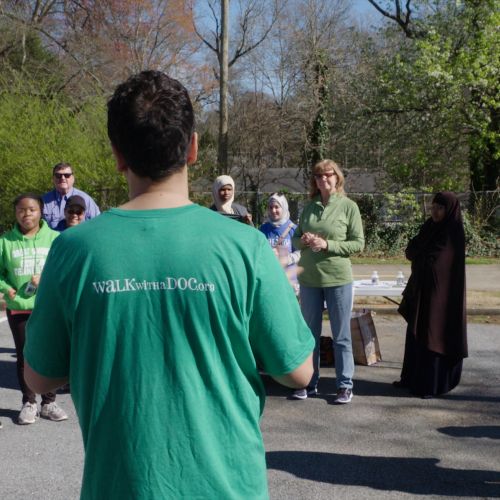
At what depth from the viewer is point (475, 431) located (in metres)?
5.53

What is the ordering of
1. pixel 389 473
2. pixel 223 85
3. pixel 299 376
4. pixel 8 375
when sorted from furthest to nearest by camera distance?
pixel 223 85, pixel 8 375, pixel 389 473, pixel 299 376

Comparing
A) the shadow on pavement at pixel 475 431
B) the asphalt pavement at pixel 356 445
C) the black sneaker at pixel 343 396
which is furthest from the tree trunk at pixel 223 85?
the shadow on pavement at pixel 475 431

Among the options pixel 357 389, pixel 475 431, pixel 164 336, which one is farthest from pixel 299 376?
pixel 357 389

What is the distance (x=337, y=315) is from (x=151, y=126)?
456cm

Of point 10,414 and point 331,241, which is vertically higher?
point 331,241

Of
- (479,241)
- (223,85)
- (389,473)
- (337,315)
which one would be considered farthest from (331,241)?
(479,241)

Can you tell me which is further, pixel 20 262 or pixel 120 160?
pixel 20 262

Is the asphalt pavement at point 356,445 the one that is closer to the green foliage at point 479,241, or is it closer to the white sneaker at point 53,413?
the white sneaker at point 53,413

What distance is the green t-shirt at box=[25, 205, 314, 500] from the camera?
1669 millimetres

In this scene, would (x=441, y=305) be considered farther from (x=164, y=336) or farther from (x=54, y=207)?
(x=164, y=336)

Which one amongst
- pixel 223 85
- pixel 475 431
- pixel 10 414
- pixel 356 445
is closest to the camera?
pixel 356 445

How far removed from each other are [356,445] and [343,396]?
1001 mm

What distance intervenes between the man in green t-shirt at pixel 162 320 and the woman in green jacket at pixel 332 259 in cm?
425

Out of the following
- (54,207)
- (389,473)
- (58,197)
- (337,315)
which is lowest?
(389,473)
